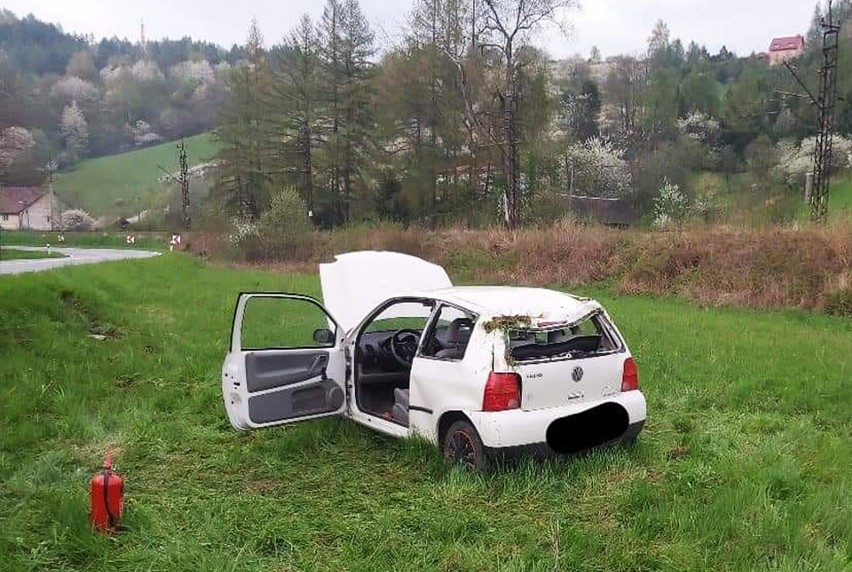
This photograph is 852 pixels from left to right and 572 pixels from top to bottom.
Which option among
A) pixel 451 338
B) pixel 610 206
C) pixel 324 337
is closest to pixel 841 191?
pixel 610 206

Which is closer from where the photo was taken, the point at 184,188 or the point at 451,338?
the point at 451,338

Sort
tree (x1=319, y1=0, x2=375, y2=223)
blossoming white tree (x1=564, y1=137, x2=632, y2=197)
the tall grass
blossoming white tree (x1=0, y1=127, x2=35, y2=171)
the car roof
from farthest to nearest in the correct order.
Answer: blossoming white tree (x1=564, y1=137, x2=632, y2=197) → tree (x1=319, y1=0, x2=375, y2=223) → blossoming white tree (x1=0, y1=127, x2=35, y2=171) → the tall grass → the car roof

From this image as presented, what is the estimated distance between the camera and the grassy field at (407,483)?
13.1 feet

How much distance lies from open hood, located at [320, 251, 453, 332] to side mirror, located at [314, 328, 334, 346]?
0.16 m

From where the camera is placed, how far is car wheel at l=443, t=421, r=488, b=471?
16.5 feet

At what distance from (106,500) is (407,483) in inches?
79.7

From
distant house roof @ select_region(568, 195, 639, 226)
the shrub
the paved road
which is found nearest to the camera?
the paved road

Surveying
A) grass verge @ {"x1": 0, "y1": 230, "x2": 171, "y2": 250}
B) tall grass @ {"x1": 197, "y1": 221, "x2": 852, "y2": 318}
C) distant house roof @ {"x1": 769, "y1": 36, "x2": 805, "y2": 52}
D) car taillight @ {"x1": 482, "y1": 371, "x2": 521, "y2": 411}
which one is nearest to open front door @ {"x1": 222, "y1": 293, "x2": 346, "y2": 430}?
car taillight @ {"x1": 482, "y1": 371, "x2": 521, "y2": 411}

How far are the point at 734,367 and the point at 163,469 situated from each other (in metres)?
6.84

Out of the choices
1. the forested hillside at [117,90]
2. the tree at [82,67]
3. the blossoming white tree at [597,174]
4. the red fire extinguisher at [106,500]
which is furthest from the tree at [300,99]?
the red fire extinguisher at [106,500]

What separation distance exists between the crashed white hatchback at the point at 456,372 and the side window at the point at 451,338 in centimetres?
1

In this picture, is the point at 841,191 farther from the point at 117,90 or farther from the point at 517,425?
the point at 117,90

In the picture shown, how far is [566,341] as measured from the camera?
5535 mm

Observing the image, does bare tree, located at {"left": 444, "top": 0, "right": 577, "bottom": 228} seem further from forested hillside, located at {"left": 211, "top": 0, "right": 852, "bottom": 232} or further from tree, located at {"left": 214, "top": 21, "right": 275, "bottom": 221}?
tree, located at {"left": 214, "top": 21, "right": 275, "bottom": 221}
